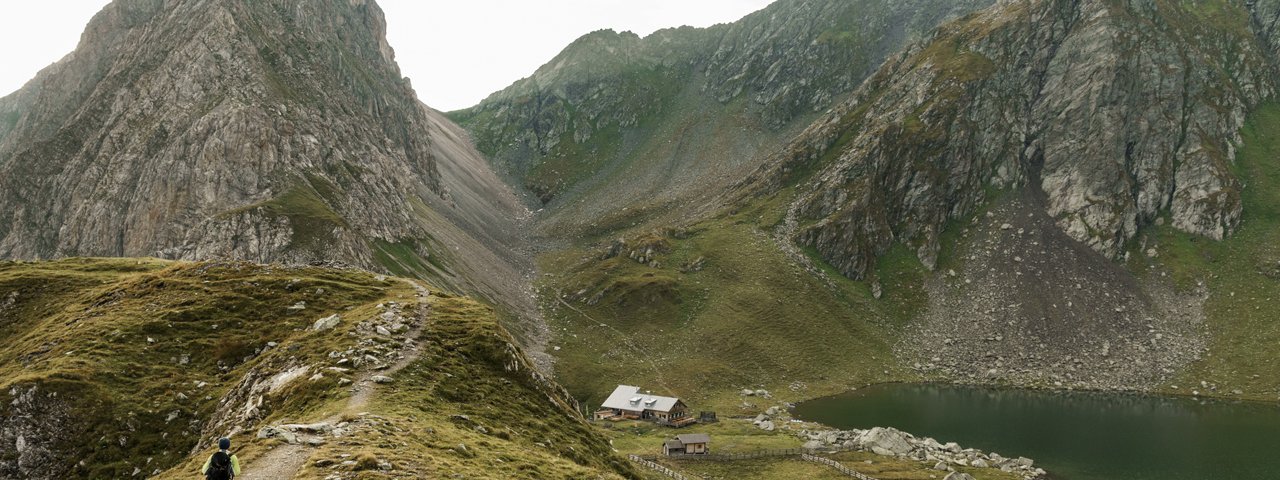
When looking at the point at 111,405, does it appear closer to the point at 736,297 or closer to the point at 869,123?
the point at 736,297

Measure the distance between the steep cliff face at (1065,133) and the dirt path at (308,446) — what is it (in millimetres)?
136560

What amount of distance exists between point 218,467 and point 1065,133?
196 m

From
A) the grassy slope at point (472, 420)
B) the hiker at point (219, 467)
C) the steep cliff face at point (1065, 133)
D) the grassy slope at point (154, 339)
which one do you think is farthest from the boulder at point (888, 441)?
the steep cliff face at point (1065, 133)

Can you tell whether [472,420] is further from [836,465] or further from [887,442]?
[887,442]

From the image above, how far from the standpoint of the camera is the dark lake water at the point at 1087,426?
3182 inches

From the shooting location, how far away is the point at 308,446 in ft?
87.7

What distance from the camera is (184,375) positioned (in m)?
39.2

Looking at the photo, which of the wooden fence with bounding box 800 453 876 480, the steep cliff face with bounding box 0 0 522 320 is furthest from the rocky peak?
the wooden fence with bounding box 800 453 876 480

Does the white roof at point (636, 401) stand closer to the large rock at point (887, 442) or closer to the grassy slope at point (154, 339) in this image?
the large rock at point (887, 442)

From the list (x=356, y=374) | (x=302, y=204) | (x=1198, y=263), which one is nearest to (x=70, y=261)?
(x=302, y=204)

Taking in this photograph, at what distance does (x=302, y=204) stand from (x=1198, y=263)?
178m

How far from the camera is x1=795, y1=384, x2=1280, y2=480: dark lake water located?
80812 millimetres

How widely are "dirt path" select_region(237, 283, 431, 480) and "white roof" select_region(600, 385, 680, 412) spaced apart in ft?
188

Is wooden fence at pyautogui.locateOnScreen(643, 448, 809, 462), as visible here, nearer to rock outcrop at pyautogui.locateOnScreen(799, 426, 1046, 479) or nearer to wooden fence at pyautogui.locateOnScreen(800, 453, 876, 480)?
wooden fence at pyautogui.locateOnScreen(800, 453, 876, 480)
